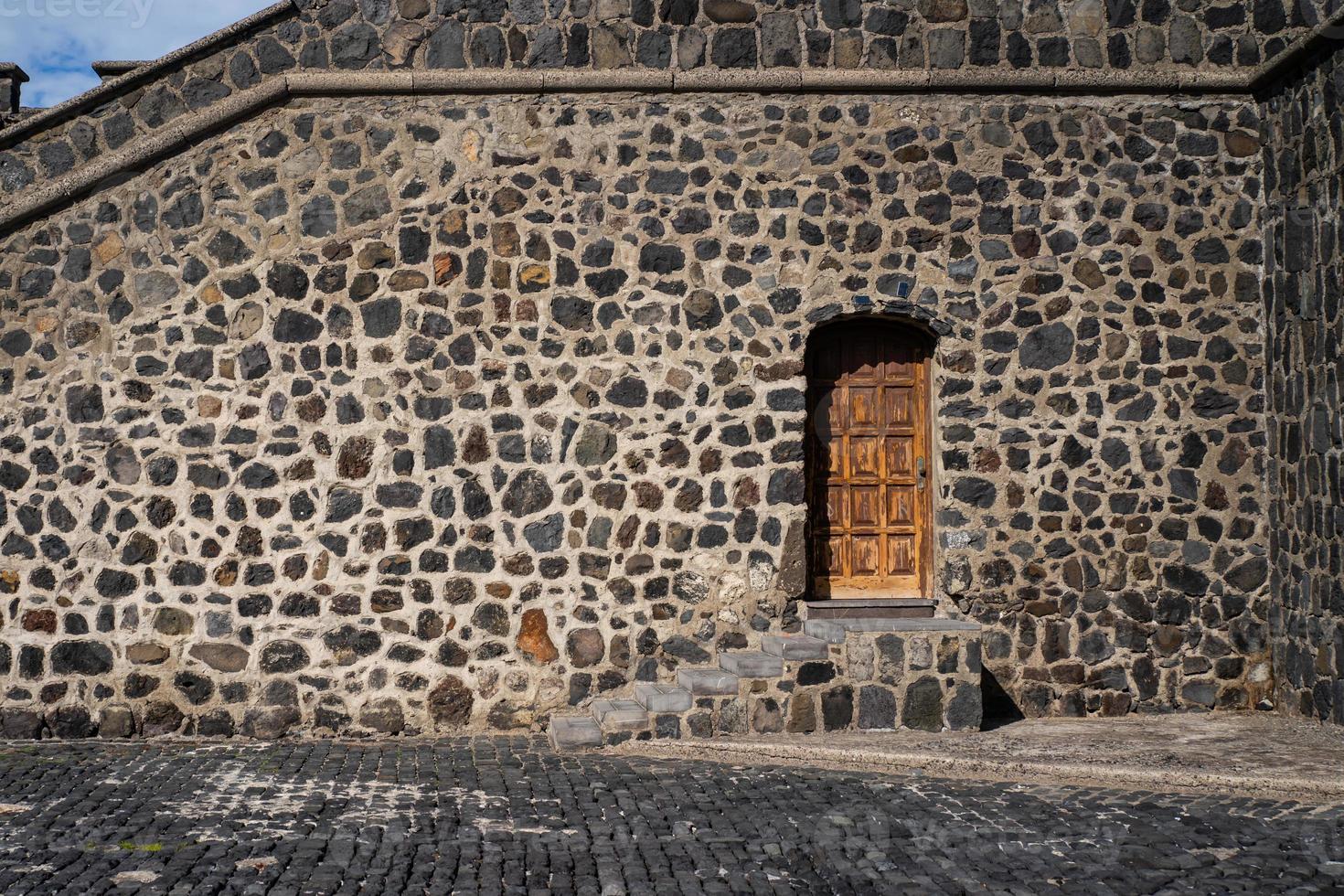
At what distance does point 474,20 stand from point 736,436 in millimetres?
3352

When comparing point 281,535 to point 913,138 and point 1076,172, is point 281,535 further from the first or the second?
point 1076,172

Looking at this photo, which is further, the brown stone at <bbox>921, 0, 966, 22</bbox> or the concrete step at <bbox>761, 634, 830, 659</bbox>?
the brown stone at <bbox>921, 0, 966, 22</bbox>

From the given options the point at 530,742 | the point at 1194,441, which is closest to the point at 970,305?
the point at 1194,441

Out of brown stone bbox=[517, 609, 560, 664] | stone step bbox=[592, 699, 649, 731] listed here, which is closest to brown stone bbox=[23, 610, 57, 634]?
brown stone bbox=[517, 609, 560, 664]

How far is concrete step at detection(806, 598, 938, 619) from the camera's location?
8.66 metres

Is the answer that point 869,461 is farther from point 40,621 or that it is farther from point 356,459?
point 40,621

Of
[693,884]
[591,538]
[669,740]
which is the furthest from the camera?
[591,538]

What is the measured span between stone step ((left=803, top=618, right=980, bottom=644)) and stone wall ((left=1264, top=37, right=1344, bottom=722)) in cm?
222

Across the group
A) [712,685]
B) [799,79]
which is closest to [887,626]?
[712,685]

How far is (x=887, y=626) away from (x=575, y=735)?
2.07m

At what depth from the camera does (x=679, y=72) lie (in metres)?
8.59

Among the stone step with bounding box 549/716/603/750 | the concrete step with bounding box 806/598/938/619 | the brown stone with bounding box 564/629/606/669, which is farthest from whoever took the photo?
Result: the concrete step with bounding box 806/598/938/619

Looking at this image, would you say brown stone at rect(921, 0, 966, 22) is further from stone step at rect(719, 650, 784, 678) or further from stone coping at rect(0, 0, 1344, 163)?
stone step at rect(719, 650, 784, 678)

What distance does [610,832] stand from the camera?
19.2 feet
